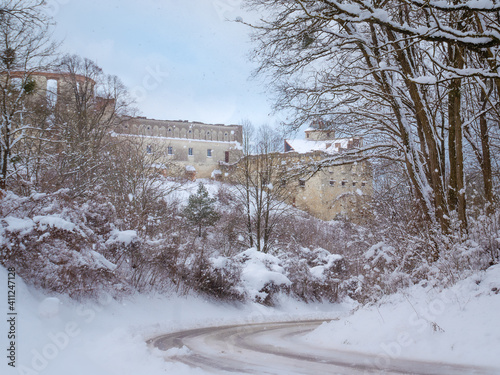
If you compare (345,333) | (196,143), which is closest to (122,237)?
(345,333)

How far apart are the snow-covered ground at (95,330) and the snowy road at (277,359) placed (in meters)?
0.49

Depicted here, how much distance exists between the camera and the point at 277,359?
6215 millimetres

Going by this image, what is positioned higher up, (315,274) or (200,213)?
(200,213)

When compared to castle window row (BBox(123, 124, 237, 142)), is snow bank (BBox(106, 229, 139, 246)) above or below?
below

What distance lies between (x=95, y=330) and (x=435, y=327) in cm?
657

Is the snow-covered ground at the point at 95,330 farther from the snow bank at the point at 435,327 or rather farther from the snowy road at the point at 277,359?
the snow bank at the point at 435,327

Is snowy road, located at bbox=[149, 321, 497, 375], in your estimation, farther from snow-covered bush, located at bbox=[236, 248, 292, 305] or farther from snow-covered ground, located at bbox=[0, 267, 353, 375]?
snow-covered bush, located at bbox=[236, 248, 292, 305]

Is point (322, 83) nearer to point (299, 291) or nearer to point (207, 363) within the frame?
point (207, 363)

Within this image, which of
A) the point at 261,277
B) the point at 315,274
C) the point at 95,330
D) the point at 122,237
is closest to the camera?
the point at 95,330

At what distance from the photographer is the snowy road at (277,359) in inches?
200

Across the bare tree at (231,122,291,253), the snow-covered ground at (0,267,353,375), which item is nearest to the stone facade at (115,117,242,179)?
the bare tree at (231,122,291,253)

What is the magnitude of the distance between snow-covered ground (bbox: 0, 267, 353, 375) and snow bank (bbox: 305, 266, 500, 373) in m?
Result: 3.09

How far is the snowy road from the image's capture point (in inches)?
200

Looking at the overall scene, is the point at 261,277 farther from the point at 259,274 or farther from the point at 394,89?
the point at 394,89
